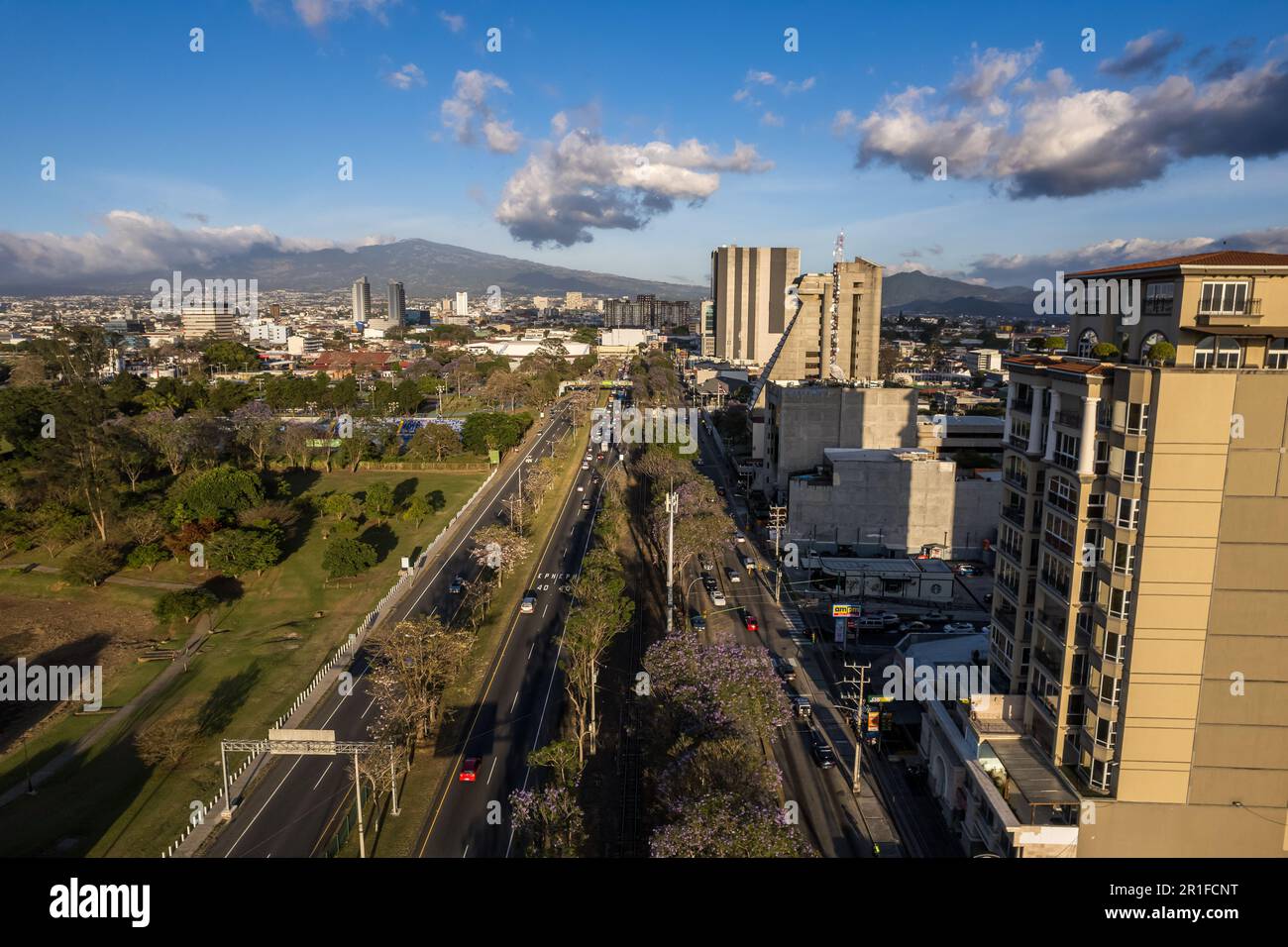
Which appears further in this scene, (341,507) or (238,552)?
(341,507)

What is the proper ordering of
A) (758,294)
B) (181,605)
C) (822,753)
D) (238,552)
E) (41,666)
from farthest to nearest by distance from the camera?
(758,294), (238,552), (181,605), (41,666), (822,753)

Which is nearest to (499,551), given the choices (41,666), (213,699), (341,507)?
(213,699)

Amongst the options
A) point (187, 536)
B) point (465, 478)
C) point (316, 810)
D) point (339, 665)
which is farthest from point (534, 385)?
point (316, 810)

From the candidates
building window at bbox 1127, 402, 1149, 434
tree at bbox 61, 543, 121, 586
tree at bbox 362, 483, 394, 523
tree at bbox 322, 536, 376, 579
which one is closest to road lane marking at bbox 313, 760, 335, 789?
tree at bbox 322, 536, 376, 579

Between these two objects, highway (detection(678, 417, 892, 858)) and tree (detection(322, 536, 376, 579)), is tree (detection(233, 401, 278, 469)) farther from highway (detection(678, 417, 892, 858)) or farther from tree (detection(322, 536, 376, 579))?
highway (detection(678, 417, 892, 858))

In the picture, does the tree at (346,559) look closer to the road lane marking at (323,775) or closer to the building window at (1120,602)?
the road lane marking at (323,775)

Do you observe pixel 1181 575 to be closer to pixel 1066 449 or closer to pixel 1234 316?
pixel 1066 449
